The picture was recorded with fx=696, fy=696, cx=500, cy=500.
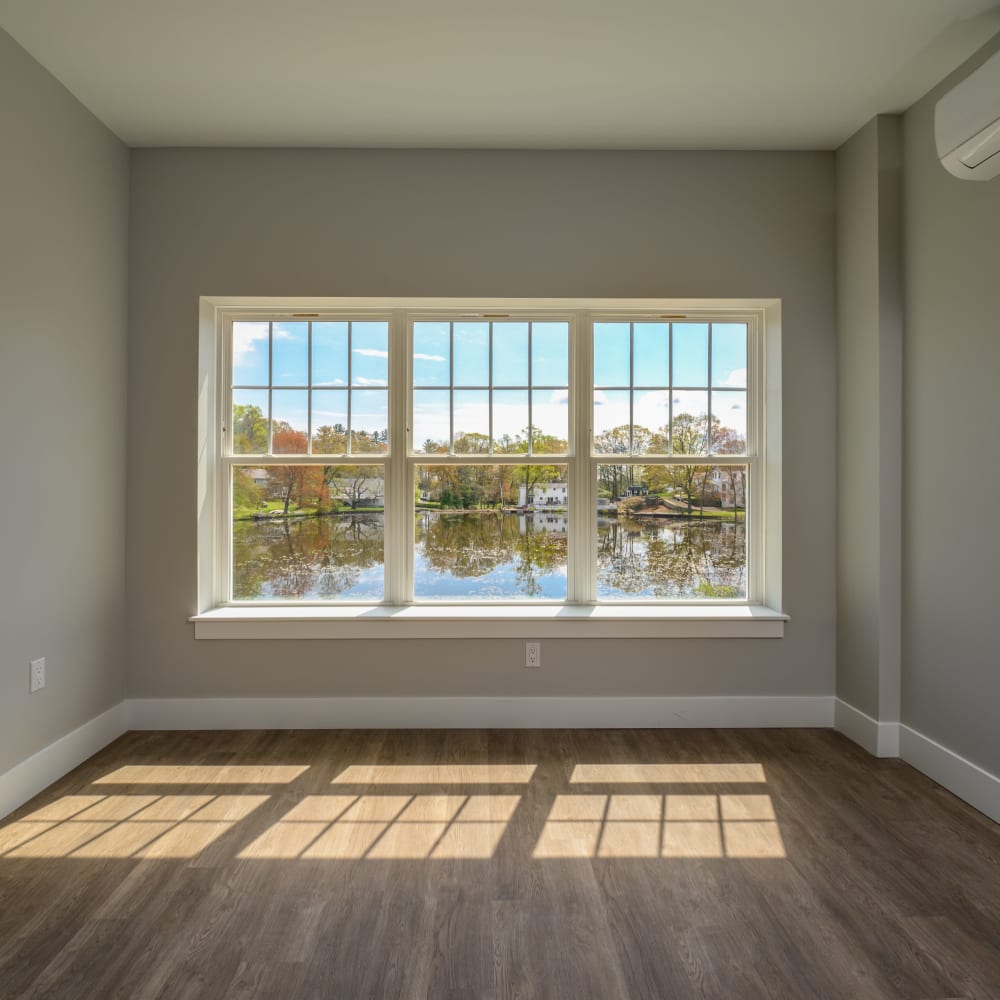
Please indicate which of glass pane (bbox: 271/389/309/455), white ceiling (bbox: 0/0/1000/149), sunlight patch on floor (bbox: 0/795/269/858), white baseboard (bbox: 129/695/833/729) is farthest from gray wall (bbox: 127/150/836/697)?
sunlight patch on floor (bbox: 0/795/269/858)

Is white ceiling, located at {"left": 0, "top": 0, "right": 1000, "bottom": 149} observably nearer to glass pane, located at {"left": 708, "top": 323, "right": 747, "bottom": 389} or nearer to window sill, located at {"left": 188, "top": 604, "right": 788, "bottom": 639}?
glass pane, located at {"left": 708, "top": 323, "right": 747, "bottom": 389}

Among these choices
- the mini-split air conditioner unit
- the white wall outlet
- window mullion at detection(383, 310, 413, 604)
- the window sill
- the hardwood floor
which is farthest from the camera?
window mullion at detection(383, 310, 413, 604)

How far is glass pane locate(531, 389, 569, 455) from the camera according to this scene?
3738mm

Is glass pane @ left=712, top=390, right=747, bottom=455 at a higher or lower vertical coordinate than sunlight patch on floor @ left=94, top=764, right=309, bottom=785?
higher

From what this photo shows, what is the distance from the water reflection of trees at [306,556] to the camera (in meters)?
3.71

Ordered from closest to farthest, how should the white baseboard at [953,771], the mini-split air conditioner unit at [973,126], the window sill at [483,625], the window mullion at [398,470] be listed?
the mini-split air conditioner unit at [973,126] < the white baseboard at [953,771] < the window sill at [483,625] < the window mullion at [398,470]

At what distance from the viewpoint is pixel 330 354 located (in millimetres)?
3709

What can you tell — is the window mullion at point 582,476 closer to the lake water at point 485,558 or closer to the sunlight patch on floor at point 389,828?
the lake water at point 485,558

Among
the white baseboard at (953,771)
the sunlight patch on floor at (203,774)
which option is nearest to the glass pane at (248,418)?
the sunlight patch on floor at (203,774)

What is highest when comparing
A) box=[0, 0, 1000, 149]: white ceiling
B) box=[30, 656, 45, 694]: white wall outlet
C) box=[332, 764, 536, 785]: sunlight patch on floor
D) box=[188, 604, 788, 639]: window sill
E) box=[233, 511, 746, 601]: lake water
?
box=[0, 0, 1000, 149]: white ceiling

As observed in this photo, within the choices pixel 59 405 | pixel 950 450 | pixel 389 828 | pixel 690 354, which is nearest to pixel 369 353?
pixel 59 405

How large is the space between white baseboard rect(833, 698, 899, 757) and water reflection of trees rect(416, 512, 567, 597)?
1.57m

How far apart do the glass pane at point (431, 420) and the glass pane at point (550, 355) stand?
50 cm

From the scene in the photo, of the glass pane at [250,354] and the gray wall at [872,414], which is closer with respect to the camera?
the gray wall at [872,414]
